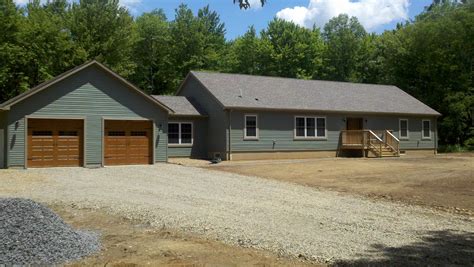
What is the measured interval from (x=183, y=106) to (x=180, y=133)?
72.4 inches

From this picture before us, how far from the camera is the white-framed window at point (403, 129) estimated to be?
1352 inches

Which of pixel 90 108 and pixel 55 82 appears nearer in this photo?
pixel 55 82

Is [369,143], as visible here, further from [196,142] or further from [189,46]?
[189,46]

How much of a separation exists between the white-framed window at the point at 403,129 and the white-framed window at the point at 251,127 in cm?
1173

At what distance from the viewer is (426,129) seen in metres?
35.9

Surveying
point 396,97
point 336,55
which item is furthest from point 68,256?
point 336,55

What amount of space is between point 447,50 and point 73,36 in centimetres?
3354

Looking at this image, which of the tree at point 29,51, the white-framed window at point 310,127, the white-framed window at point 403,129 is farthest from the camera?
the tree at point 29,51

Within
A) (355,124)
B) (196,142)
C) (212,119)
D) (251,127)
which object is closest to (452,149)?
(355,124)

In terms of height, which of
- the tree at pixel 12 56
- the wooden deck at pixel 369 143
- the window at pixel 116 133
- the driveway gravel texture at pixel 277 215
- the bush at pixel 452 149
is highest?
the tree at pixel 12 56

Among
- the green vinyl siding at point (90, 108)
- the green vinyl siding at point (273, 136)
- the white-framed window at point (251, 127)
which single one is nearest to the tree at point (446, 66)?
the green vinyl siding at point (273, 136)

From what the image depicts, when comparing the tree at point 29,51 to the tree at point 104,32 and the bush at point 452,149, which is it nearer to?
the tree at point 104,32

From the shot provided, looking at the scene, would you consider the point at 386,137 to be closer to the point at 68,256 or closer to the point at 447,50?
the point at 447,50

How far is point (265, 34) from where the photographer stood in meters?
61.2
